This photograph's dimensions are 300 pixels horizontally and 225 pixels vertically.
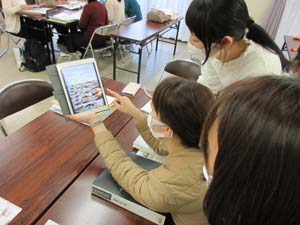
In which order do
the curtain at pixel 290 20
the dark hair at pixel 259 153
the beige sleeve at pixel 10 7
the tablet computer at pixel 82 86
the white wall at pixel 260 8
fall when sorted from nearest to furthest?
1. the dark hair at pixel 259 153
2. the tablet computer at pixel 82 86
3. the beige sleeve at pixel 10 7
4. the curtain at pixel 290 20
5. the white wall at pixel 260 8

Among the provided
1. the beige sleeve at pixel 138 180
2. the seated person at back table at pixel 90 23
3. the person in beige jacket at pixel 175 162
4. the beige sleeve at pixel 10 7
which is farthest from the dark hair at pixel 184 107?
the beige sleeve at pixel 10 7

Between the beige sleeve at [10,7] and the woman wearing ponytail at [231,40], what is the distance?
2.86 m

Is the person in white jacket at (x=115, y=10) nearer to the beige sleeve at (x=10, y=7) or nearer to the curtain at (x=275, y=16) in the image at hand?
the beige sleeve at (x=10, y=7)

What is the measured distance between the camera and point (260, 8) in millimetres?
4406

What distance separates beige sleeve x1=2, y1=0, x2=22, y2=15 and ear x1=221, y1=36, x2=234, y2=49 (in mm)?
3126

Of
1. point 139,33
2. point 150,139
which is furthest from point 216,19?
point 139,33

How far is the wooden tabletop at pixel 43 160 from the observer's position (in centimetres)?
84

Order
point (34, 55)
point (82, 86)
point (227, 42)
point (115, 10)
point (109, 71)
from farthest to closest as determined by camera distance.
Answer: point (109, 71) → point (115, 10) → point (34, 55) → point (82, 86) → point (227, 42)

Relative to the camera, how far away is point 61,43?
3.72 metres

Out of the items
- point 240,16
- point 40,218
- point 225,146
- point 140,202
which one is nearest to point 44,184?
point 40,218

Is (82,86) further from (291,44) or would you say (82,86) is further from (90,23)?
(291,44)

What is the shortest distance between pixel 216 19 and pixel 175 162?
2.04ft

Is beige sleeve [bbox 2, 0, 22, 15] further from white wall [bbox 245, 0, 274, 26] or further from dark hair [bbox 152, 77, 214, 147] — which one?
white wall [bbox 245, 0, 274, 26]

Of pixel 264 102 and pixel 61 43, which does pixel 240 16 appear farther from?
pixel 61 43
